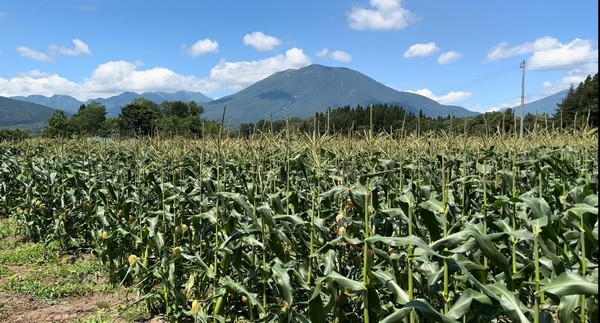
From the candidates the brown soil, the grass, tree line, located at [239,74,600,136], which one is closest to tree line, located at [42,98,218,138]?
tree line, located at [239,74,600,136]

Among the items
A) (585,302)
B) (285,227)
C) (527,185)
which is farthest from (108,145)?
(585,302)

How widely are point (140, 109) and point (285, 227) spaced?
78728 millimetres

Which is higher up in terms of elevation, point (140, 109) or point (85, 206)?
point (140, 109)

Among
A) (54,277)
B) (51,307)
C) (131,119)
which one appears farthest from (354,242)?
(131,119)

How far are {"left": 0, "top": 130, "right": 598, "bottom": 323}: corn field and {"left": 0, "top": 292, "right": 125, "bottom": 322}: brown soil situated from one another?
0.44 metres

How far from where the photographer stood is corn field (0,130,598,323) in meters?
2.65

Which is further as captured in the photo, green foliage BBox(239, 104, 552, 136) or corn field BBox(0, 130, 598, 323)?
green foliage BBox(239, 104, 552, 136)

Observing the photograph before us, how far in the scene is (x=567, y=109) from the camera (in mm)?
63781

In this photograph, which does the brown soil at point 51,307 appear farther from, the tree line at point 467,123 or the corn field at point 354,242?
the tree line at point 467,123

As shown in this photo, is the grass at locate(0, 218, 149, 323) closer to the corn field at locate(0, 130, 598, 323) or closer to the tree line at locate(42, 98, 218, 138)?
the corn field at locate(0, 130, 598, 323)

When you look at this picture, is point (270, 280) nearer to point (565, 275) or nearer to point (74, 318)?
point (565, 275)

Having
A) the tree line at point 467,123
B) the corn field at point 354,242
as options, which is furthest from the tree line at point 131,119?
the corn field at point 354,242

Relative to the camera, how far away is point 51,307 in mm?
5672

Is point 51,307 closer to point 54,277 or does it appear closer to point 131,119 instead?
point 54,277
